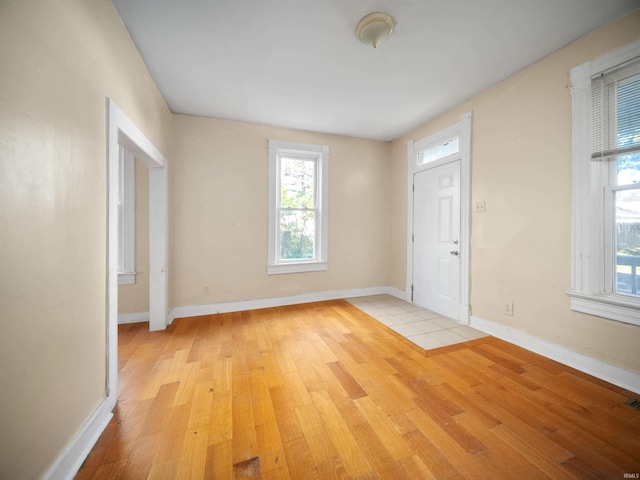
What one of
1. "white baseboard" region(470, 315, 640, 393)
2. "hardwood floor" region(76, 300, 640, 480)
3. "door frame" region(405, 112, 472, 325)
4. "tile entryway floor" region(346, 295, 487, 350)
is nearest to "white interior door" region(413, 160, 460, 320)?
"door frame" region(405, 112, 472, 325)

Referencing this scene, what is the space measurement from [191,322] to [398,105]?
12.5 feet

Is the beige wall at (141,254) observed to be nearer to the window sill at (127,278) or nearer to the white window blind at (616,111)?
the window sill at (127,278)

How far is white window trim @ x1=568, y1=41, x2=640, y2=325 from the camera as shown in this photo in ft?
6.47

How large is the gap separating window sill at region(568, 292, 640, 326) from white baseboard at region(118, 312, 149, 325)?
4.59 metres

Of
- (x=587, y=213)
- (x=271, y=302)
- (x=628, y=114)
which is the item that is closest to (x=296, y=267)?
(x=271, y=302)

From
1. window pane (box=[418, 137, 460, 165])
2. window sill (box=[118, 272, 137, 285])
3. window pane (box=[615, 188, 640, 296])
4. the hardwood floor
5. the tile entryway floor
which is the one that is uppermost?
window pane (box=[418, 137, 460, 165])

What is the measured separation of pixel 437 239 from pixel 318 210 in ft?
6.06

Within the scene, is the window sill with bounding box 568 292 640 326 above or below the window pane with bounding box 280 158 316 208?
below

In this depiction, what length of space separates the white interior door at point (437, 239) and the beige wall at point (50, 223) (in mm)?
3521

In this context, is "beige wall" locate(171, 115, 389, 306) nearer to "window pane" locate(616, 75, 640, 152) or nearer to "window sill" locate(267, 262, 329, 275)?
"window sill" locate(267, 262, 329, 275)

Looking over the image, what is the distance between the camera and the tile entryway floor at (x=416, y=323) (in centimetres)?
268

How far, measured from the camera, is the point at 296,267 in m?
3.93

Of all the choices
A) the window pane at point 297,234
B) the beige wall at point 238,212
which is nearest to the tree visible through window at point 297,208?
the window pane at point 297,234

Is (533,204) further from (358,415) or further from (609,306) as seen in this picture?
(358,415)
